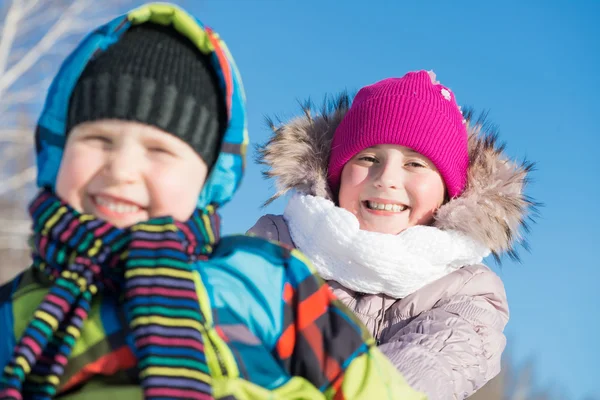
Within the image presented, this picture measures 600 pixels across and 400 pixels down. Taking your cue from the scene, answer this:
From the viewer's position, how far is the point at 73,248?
1.56 m

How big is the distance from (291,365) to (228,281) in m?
0.23

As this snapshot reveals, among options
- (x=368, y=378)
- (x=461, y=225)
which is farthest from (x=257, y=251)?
(x=461, y=225)

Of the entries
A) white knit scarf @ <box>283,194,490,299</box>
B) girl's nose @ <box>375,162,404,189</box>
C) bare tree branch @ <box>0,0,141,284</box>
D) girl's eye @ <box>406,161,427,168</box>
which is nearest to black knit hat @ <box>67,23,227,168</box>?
white knit scarf @ <box>283,194,490,299</box>

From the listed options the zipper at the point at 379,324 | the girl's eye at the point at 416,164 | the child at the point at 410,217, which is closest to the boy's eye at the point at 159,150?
the child at the point at 410,217

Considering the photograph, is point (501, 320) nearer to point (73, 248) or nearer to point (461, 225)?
point (461, 225)

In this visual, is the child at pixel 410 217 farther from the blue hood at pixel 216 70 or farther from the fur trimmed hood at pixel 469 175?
the blue hood at pixel 216 70

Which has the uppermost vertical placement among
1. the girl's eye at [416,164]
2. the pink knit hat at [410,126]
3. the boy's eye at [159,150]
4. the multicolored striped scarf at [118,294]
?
the pink knit hat at [410,126]

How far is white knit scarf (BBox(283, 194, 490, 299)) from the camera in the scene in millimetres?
2646

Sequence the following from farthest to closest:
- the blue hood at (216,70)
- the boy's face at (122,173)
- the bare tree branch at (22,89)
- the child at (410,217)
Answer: the bare tree branch at (22,89) < the child at (410,217) < the blue hood at (216,70) < the boy's face at (122,173)

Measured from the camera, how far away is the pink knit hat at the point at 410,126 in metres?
2.90

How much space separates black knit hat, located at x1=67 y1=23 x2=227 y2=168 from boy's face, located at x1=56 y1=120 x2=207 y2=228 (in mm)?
32

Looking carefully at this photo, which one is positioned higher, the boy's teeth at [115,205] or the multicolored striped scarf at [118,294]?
the boy's teeth at [115,205]

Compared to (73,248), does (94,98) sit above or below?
above

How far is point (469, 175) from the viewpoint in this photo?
9.93 feet
